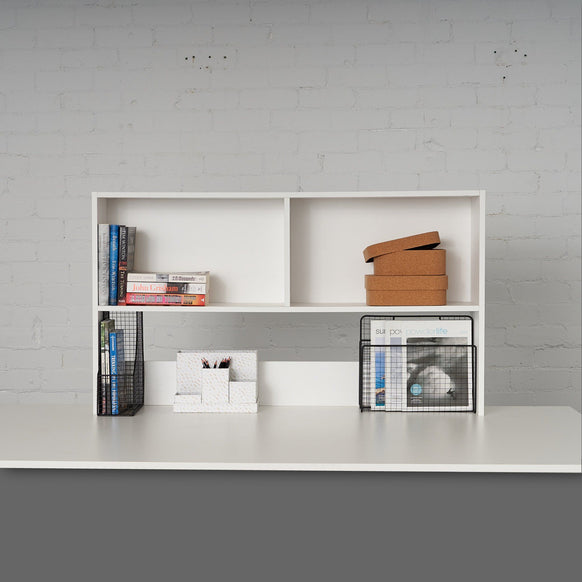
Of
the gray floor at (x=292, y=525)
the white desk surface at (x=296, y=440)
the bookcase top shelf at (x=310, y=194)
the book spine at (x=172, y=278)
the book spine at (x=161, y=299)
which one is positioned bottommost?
the gray floor at (x=292, y=525)

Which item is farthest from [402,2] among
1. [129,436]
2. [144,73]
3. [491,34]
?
[129,436]

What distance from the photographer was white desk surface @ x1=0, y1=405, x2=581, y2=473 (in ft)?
5.50

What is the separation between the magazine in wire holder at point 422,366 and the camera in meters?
2.22

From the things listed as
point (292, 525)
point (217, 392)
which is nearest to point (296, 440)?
point (292, 525)

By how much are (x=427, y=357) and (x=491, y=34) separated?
155 centimetres

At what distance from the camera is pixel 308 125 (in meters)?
3.08

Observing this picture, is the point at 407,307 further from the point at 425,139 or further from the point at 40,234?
the point at 40,234

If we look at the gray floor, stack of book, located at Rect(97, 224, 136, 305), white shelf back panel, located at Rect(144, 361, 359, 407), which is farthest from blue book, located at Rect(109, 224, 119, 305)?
the gray floor

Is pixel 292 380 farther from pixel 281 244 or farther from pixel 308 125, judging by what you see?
pixel 308 125

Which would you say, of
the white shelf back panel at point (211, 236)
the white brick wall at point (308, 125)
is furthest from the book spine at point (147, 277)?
the white brick wall at point (308, 125)

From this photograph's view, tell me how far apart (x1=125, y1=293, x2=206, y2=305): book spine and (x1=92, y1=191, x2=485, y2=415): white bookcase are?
121mm

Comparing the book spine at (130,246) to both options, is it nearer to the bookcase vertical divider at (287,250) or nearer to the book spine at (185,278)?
the book spine at (185,278)

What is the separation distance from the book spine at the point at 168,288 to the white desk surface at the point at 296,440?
0.37 m

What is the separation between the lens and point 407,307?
220cm
